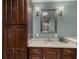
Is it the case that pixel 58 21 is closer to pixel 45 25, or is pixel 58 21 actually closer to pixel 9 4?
pixel 45 25

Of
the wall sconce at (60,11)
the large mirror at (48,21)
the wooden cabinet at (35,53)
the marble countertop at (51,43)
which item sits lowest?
the wooden cabinet at (35,53)

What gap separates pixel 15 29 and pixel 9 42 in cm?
38

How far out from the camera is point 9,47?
11.5 ft

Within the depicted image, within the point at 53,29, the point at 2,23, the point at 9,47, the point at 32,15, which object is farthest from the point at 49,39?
the point at 2,23

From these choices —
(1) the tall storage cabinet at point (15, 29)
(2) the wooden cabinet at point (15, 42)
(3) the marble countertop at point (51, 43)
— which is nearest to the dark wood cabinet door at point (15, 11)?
(1) the tall storage cabinet at point (15, 29)

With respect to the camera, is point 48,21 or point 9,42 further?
point 48,21

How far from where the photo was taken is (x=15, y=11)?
11.4ft

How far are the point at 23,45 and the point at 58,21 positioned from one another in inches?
57.2

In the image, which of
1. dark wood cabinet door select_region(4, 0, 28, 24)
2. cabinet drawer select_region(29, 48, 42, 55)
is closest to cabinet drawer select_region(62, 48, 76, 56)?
cabinet drawer select_region(29, 48, 42, 55)

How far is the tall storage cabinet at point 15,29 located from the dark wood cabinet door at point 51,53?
53 centimetres

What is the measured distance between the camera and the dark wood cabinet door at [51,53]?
3428 mm

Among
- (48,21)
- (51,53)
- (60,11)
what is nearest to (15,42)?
(51,53)

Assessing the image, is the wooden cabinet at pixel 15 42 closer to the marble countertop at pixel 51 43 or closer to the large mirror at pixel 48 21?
the marble countertop at pixel 51 43

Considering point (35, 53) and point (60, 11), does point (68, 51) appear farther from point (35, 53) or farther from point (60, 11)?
point (60, 11)
